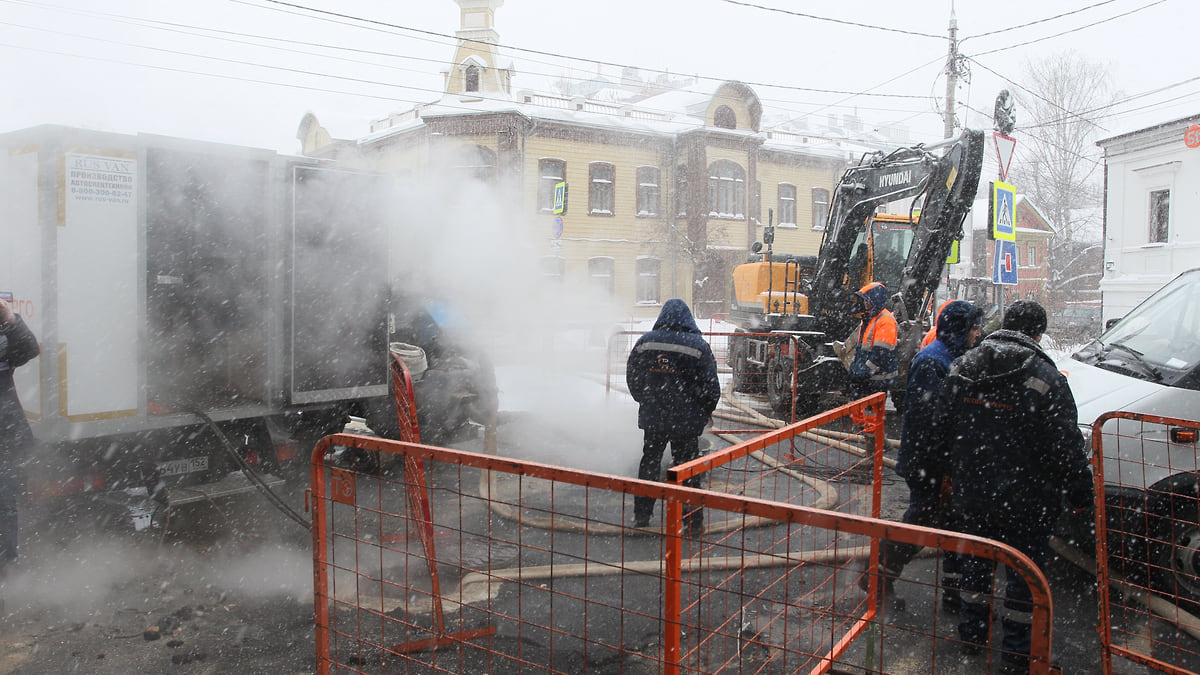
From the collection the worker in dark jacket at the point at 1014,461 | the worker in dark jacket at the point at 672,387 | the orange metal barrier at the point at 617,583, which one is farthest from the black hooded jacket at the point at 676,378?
the worker in dark jacket at the point at 1014,461

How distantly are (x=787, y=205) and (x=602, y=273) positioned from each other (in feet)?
31.8

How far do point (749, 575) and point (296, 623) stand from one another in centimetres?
259

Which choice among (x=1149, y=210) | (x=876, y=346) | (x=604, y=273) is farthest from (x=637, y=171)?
(x=876, y=346)

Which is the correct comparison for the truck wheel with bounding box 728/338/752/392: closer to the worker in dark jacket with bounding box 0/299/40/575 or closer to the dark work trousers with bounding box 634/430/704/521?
the dark work trousers with bounding box 634/430/704/521

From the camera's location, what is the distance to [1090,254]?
34156mm

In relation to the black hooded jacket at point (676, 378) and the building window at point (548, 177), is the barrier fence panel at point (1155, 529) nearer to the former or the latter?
the black hooded jacket at point (676, 378)

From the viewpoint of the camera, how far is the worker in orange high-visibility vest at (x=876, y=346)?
23.4 feet

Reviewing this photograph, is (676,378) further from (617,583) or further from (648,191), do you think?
(648,191)

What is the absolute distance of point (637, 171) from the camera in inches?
1178

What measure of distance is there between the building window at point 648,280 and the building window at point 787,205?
6736 mm

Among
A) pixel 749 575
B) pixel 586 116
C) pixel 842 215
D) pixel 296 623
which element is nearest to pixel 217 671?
pixel 296 623

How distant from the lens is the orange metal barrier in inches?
92.4

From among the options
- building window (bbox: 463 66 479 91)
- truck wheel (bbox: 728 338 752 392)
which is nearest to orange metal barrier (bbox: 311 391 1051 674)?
truck wheel (bbox: 728 338 752 392)

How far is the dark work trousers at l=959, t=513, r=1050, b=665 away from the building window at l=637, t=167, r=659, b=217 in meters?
27.2
